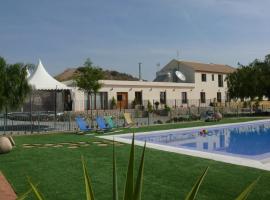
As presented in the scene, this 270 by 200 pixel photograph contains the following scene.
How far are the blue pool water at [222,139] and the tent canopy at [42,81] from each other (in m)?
9.80

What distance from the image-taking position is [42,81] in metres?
24.6

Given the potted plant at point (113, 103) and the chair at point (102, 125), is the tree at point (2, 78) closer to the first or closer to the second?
the chair at point (102, 125)

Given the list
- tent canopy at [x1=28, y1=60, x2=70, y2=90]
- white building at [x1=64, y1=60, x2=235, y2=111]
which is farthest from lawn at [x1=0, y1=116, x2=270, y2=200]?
white building at [x1=64, y1=60, x2=235, y2=111]

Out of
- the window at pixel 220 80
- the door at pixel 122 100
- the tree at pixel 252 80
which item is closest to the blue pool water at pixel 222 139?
the tree at pixel 252 80

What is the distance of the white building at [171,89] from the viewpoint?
32.8 metres

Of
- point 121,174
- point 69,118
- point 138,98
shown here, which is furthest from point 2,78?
point 138,98

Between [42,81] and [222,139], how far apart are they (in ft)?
46.1

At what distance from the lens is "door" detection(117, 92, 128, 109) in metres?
33.8

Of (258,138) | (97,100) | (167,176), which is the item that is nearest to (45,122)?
(97,100)

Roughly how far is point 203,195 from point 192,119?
20.8 m

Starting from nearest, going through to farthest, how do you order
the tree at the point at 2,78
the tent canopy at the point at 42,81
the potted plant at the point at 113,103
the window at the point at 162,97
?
the tree at the point at 2,78 → the tent canopy at the point at 42,81 → the potted plant at the point at 113,103 → the window at the point at 162,97

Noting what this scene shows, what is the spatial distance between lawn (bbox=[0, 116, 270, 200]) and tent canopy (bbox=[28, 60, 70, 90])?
12.7m

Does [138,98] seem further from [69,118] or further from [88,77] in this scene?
[69,118]

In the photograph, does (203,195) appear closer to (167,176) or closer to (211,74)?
(167,176)
